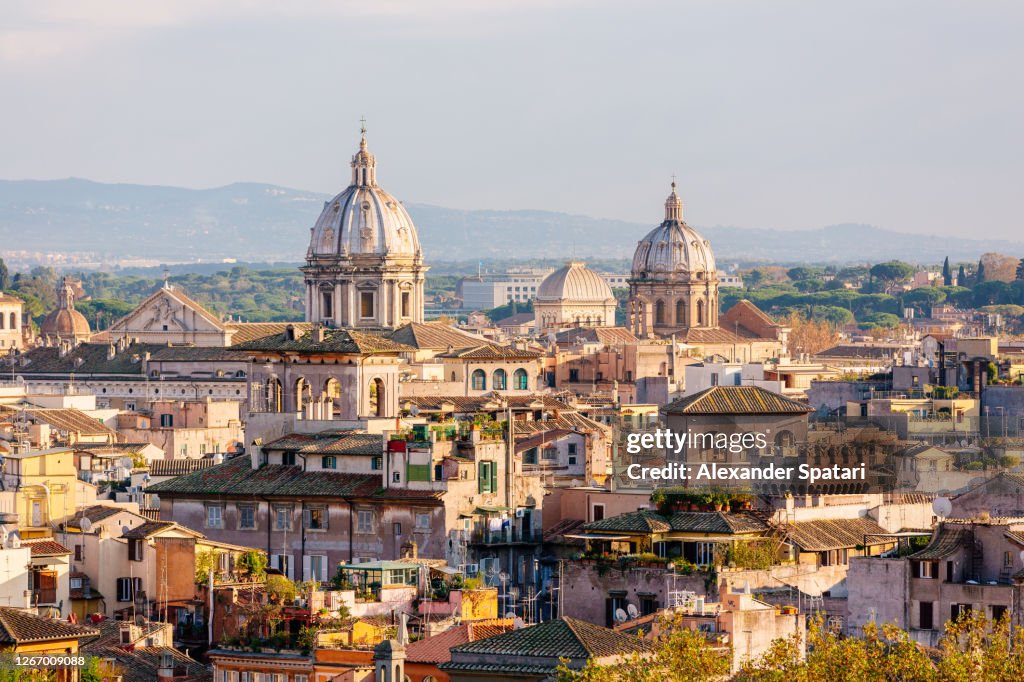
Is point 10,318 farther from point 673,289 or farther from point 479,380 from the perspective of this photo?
point 479,380

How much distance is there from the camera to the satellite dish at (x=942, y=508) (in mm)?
44312

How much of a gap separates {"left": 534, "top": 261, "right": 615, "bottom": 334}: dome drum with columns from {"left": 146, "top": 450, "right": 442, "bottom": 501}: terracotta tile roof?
4372 inches

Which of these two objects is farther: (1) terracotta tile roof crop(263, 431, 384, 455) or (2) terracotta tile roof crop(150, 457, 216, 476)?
(2) terracotta tile roof crop(150, 457, 216, 476)

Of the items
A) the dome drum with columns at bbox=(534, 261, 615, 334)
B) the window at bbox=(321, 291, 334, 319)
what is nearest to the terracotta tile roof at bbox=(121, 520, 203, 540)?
the window at bbox=(321, 291, 334, 319)

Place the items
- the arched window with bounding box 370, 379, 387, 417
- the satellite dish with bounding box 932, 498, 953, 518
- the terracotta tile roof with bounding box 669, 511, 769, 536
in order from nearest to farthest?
the terracotta tile roof with bounding box 669, 511, 769, 536, the satellite dish with bounding box 932, 498, 953, 518, the arched window with bounding box 370, 379, 387, 417

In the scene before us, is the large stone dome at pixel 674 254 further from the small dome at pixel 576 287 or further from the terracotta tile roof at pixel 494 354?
the terracotta tile roof at pixel 494 354

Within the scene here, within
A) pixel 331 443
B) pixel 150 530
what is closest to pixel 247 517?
pixel 331 443

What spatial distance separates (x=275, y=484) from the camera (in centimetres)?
5059

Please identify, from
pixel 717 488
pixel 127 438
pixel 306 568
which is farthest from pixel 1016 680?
pixel 127 438

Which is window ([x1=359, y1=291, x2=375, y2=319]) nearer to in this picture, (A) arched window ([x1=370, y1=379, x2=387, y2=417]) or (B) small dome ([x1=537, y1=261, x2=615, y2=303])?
(B) small dome ([x1=537, y1=261, x2=615, y2=303])

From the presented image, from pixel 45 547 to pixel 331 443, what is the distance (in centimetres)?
625

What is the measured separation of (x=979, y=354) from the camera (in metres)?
77.2

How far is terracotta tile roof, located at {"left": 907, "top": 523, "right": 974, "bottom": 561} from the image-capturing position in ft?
130

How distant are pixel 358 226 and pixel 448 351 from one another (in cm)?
2023
